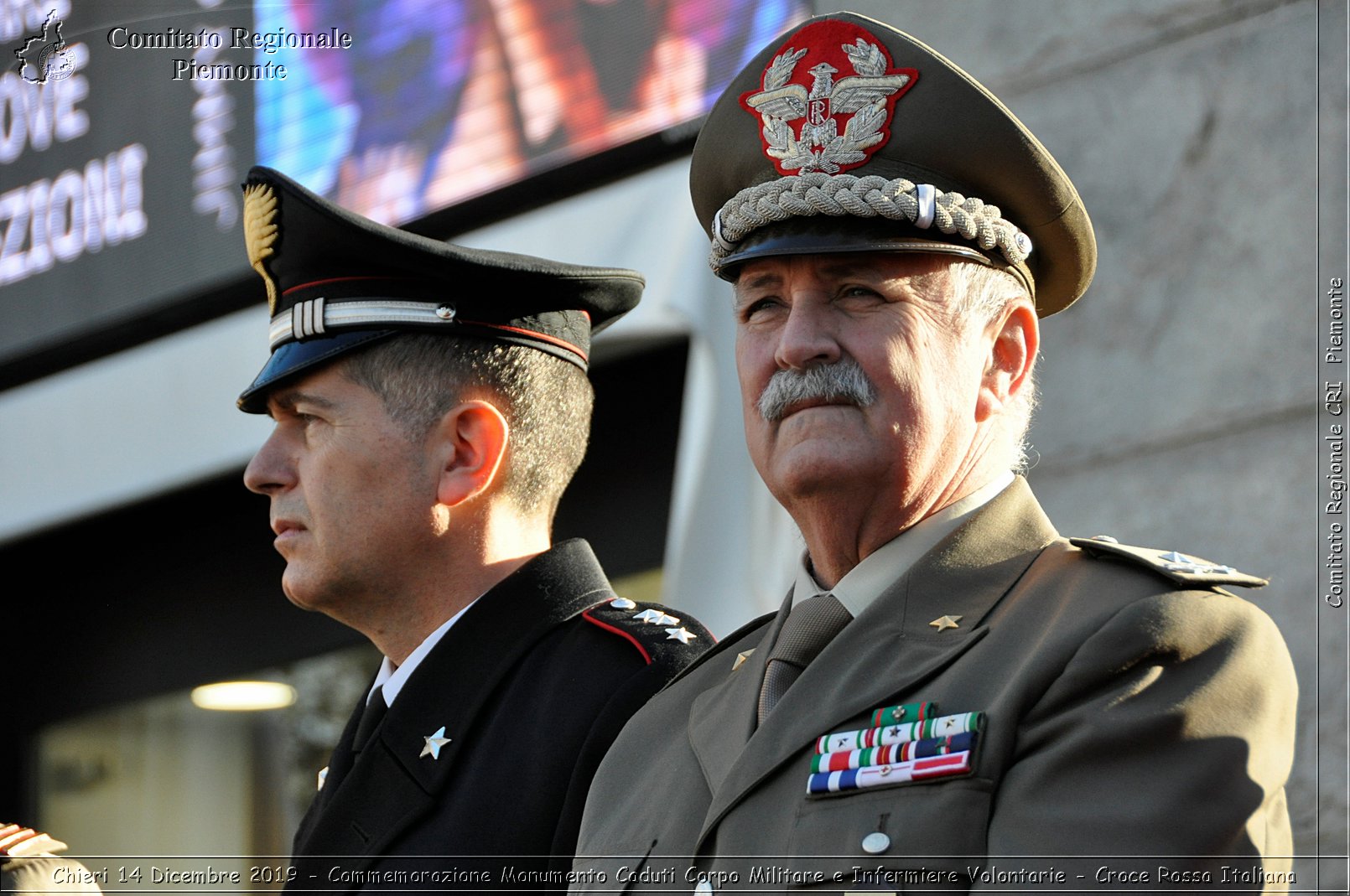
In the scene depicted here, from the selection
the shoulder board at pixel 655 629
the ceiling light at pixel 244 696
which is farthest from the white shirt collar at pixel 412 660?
the ceiling light at pixel 244 696

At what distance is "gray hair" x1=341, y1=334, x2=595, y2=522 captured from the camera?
3114 mm

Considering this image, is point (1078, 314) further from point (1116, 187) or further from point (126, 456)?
point (126, 456)

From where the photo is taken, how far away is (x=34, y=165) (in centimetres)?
586

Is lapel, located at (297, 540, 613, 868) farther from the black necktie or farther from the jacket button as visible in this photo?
the jacket button

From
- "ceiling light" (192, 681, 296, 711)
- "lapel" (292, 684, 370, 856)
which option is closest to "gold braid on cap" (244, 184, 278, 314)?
"lapel" (292, 684, 370, 856)

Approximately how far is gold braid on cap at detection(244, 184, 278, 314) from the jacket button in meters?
1.79

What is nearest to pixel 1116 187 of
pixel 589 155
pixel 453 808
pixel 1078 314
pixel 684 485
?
pixel 1078 314

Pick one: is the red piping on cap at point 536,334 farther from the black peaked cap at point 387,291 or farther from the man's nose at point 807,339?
the man's nose at point 807,339

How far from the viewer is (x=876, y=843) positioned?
191cm

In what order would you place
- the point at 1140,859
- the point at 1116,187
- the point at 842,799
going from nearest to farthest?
the point at 1140,859, the point at 842,799, the point at 1116,187

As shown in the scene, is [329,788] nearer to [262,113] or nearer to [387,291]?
[387,291]

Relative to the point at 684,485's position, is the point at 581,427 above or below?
above

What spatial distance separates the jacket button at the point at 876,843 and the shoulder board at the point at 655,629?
0.96 metres

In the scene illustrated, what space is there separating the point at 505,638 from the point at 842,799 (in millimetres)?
1084
